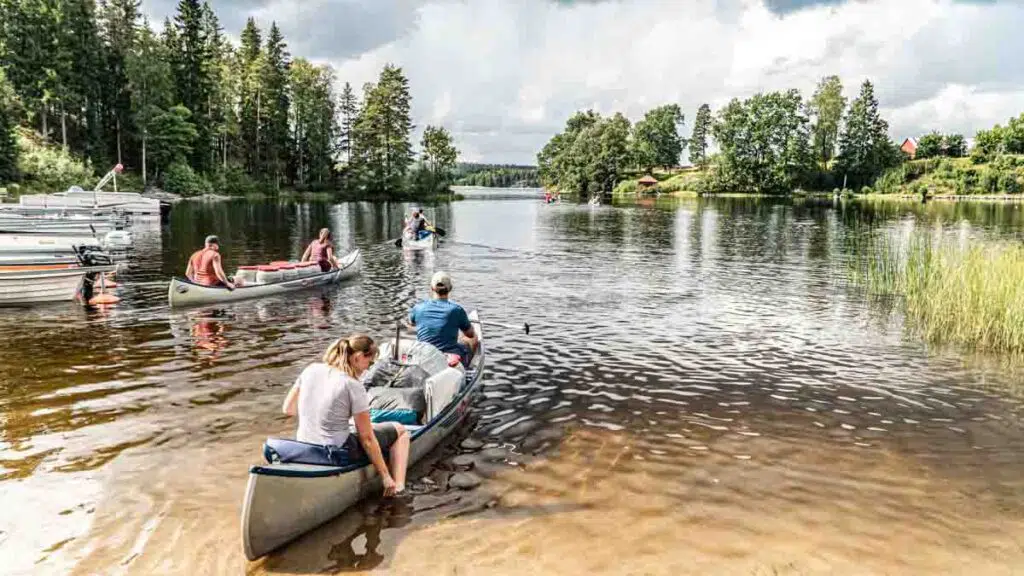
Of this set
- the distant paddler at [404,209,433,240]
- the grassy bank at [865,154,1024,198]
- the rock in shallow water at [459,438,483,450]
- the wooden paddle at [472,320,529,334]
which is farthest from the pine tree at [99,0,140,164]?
the grassy bank at [865,154,1024,198]

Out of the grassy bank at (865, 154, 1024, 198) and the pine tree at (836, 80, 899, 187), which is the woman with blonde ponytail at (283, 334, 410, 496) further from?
the pine tree at (836, 80, 899, 187)

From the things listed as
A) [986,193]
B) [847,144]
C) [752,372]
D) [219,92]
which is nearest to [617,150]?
[847,144]

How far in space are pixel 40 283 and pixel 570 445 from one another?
1552cm

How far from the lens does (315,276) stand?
21109 mm

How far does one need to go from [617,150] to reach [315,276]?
116 meters

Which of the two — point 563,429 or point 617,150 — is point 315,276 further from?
point 617,150

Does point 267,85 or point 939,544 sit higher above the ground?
point 267,85

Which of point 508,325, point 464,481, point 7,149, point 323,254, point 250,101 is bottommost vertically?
point 464,481

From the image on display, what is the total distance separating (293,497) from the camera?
20.5ft

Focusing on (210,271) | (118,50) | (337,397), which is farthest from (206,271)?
(118,50)

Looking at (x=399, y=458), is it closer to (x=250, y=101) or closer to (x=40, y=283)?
(x=40, y=283)

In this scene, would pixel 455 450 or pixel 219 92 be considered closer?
pixel 455 450

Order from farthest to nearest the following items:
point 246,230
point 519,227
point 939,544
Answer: point 519,227 < point 246,230 < point 939,544

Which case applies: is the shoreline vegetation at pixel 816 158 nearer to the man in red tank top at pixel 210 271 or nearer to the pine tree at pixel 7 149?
the pine tree at pixel 7 149
